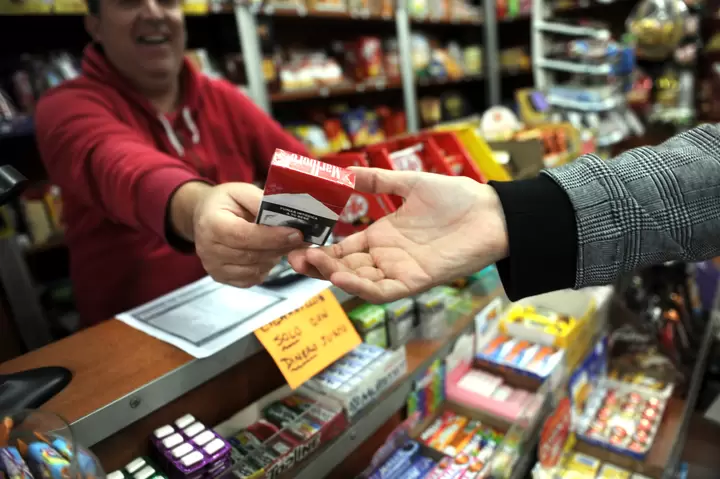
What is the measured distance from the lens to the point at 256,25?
8.89 feet

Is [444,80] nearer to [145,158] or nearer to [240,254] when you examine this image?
[145,158]

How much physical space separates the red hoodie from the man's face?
5cm

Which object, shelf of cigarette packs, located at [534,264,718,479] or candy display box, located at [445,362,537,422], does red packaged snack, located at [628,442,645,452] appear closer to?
shelf of cigarette packs, located at [534,264,718,479]

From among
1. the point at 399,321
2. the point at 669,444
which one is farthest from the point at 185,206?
the point at 669,444

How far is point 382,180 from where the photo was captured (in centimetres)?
82

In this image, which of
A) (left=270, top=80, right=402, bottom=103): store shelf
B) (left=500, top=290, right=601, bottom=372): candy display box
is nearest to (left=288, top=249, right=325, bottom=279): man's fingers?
(left=500, top=290, right=601, bottom=372): candy display box

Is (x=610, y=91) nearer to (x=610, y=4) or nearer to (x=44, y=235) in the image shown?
(x=610, y=4)

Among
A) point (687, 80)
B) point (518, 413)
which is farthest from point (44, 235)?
point (687, 80)

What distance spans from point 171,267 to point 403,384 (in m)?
0.70

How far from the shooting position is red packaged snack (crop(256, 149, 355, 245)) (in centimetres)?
62

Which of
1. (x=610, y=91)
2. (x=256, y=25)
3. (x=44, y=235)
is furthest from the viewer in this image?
(x=610, y=91)

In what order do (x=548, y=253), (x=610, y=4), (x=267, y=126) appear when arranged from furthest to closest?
(x=610, y=4)
(x=267, y=126)
(x=548, y=253)

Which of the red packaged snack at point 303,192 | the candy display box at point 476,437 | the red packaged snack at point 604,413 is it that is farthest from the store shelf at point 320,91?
the red packaged snack at point 303,192

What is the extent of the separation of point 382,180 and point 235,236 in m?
0.25
